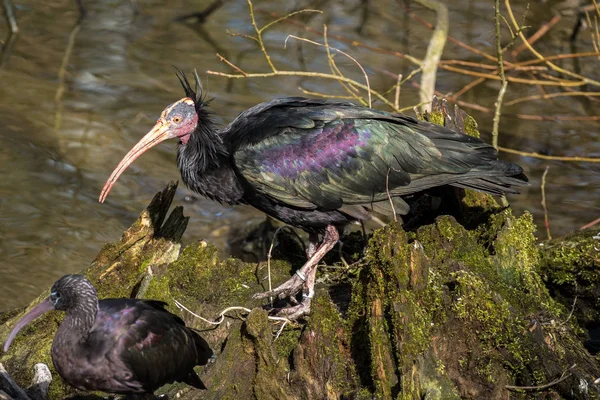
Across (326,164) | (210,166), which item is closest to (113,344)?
(210,166)

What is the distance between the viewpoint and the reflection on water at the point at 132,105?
1223 centimetres

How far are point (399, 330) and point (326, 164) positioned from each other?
212 centimetres

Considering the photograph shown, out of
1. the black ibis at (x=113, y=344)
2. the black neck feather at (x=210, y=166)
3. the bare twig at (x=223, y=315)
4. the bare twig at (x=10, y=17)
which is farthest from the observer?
the bare twig at (x=10, y=17)

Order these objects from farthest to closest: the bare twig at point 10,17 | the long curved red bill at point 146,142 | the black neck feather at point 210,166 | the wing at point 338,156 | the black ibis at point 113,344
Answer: the bare twig at point 10,17 < the long curved red bill at point 146,142 < the black neck feather at point 210,166 < the wing at point 338,156 < the black ibis at point 113,344

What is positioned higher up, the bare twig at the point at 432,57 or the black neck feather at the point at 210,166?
the black neck feather at the point at 210,166

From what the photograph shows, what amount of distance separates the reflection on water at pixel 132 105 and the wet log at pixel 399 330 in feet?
13.2

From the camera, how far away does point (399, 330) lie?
19.5 feet

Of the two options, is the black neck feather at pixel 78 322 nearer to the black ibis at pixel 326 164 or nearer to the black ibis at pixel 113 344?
the black ibis at pixel 113 344

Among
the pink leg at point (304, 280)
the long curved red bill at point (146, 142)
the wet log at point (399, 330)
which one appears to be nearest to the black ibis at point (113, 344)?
the wet log at point (399, 330)

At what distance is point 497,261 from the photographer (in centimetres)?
745

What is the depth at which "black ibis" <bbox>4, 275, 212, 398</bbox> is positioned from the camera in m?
5.99

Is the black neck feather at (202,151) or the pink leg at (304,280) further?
the black neck feather at (202,151)

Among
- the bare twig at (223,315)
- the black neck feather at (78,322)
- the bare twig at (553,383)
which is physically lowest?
the bare twig at (223,315)

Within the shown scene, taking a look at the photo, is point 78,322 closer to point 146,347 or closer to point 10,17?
point 146,347
